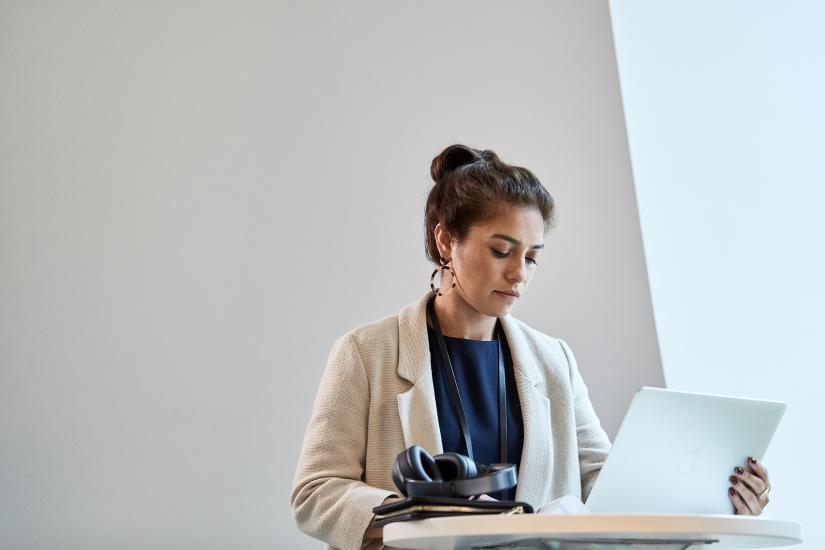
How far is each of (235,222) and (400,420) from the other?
110 centimetres

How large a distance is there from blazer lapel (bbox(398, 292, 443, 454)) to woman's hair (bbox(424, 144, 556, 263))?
0.70ft

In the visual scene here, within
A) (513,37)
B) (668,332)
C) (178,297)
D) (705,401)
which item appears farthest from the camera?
(513,37)

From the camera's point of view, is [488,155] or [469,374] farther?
[488,155]

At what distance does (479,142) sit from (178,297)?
43.5 inches

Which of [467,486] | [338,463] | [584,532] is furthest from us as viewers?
[338,463]

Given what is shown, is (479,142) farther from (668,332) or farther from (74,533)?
(74,533)

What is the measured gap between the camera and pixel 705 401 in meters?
1.42

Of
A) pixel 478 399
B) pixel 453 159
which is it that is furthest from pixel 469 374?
pixel 453 159

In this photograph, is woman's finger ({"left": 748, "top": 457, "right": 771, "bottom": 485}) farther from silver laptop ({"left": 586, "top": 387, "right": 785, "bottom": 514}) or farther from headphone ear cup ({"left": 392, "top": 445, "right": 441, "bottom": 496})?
headphone ear cup ({"left": 392, "top": 445, "right": 441, "bottom": 496})

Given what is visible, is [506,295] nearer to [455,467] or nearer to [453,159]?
[453,159]

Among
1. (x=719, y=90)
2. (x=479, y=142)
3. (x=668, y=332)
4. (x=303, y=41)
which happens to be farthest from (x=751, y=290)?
(x=303, y=41)

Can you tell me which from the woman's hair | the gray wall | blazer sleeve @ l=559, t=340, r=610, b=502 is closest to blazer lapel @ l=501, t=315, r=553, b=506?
blazer sleeve @ l=559, t=340, r=610, b=502

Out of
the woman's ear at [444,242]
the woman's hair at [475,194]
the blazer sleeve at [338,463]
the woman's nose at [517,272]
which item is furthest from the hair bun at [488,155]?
the blazer sleeve at [338,463]

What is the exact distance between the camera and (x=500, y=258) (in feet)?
6.20
